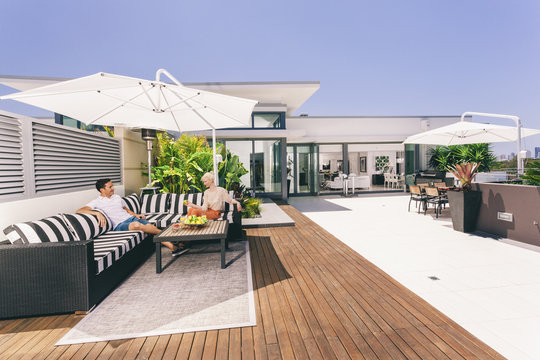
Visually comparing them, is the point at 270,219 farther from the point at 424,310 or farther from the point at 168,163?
the point at 424,310

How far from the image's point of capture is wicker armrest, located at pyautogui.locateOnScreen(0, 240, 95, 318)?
240 cm

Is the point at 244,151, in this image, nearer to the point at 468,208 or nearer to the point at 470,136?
the point at 470,136

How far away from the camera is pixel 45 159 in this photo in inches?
141

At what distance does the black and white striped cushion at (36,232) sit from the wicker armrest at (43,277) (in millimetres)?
205

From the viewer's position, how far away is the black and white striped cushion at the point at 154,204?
5254 millimetres

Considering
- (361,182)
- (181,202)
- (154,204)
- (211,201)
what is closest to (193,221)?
(211,201)

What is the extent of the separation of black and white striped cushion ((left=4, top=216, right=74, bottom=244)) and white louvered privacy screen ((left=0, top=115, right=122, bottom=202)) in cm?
53

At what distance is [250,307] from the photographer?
8.64 ft

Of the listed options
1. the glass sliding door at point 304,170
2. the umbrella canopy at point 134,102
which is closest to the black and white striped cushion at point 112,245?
the umbrella canopy at point 134,102

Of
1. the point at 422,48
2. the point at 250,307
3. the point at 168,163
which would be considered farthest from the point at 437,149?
the point at 422,48

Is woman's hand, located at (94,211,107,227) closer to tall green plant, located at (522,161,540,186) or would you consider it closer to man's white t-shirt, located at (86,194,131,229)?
man's white t-shirt, located at (86,194,131,229)

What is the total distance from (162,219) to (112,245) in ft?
4.77

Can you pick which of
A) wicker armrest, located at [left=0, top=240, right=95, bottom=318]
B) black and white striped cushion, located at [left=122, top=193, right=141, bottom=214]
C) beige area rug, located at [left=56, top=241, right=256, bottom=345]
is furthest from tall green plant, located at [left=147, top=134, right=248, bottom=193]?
wicker armrest, located at [left=0, top=240, right=95, bottom=318]

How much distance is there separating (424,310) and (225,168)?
5.43 m
